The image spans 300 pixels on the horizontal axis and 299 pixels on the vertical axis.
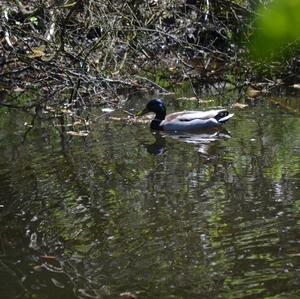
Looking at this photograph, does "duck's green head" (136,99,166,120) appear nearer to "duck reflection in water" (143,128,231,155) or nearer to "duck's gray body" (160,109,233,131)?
"duck's gray body" (160,109,233,131)

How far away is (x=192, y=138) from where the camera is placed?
934 cm

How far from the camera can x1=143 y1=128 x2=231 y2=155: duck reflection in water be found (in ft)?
27.4

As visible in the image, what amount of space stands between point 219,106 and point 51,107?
298 centimetres

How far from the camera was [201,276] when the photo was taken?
4.08 metres

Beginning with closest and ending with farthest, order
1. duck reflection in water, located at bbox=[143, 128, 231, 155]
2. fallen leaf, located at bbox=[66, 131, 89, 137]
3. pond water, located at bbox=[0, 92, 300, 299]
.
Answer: pond water, located at bbox=[0, 92, 300, 299], duck reflection in water, located at bbox=[143, 128, 231, 155], fallen leaf, located at bbox=[66, 131, 89, 137]

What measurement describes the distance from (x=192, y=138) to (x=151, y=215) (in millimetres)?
4102

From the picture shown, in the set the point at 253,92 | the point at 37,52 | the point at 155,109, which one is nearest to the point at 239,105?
the point at 253,92

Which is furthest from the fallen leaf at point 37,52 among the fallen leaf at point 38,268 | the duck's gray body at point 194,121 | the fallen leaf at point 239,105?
the fallen leaf at point 38,268

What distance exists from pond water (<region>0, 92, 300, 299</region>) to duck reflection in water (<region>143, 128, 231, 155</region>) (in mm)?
35

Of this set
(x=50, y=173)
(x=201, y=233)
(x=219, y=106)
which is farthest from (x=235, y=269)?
(x=219, y=106)

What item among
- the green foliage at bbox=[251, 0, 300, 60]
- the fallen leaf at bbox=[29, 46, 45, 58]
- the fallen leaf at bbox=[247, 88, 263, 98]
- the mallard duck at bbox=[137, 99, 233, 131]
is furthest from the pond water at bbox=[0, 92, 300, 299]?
the green foliage at bbox=[251, 0, 300, 60]

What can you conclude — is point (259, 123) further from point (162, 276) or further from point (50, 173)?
point (162, 276)

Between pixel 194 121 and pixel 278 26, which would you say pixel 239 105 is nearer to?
pixel 194 121

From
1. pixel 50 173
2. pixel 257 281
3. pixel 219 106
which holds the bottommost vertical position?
pixel 257 281
